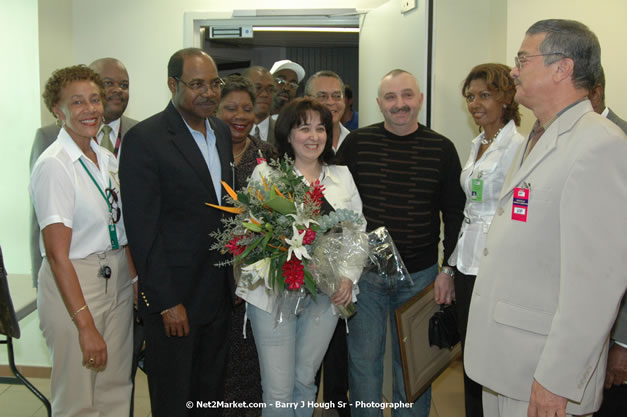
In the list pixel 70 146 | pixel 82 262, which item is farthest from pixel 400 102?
A: pixel 82 262

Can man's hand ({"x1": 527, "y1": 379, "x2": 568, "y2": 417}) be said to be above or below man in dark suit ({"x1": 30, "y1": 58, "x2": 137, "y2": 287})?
below

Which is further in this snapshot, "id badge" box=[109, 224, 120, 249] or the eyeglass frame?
the eyeglass frame

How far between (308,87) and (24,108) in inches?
90.3

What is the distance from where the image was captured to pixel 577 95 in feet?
5.24

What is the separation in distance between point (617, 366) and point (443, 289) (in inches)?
33.9

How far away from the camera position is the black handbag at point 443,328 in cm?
269

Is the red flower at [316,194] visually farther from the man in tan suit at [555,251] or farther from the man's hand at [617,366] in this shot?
the man's hand at [617,366]

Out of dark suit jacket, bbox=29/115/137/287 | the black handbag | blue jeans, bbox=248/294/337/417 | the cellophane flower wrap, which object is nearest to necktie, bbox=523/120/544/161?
the cellophane flower wrap

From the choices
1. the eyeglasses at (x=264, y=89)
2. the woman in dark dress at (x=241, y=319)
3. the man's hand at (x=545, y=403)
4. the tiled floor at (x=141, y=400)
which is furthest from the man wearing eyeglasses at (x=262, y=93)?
the man's hand at (x=545, y=403)

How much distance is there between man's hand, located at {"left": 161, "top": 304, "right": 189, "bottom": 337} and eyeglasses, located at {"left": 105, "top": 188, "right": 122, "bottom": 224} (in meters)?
0.47

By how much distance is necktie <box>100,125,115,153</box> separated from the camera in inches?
117

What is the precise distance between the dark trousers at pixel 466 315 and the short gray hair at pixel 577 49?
112 cm

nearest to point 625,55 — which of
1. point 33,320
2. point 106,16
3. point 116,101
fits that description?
point 116,101

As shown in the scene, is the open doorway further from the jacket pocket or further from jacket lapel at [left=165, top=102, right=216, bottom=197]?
the jacket pocket
